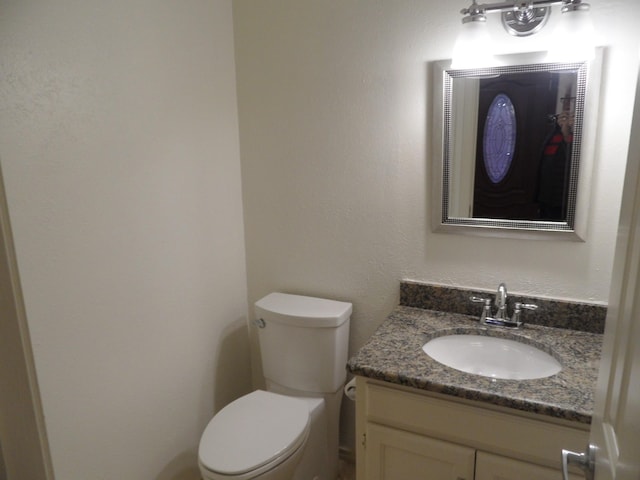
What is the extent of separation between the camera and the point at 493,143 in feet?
5.20

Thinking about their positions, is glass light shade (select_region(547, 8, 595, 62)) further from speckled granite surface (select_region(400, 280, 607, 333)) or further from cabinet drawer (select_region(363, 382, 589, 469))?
cabinet drawer (select_region(363, 382, 589, 469))

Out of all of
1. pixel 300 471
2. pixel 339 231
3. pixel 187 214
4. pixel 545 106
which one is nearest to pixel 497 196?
pixel 545 106

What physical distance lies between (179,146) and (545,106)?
1.33 metres

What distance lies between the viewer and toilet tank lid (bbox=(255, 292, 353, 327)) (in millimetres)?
1799

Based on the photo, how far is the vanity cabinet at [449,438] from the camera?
46.1 inches

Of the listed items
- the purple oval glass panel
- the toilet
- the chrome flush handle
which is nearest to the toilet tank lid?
the toilet

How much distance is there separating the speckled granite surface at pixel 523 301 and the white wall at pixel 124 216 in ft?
2.85

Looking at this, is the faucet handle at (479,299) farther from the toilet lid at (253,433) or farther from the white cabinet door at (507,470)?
the toilet lid at (253,433)

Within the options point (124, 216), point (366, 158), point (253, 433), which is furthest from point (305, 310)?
point (124, 216)

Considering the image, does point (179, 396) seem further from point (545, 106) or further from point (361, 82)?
point (545, 106)

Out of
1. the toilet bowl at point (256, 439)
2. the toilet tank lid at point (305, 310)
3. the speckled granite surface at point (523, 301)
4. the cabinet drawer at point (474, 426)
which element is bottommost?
the toilet bowl at point (256, 439)

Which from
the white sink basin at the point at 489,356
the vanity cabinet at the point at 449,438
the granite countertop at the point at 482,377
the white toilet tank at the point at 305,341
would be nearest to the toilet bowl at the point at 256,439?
the white toilet tank at the point at 305,341

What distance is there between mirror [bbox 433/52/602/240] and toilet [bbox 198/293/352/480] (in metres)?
0.65

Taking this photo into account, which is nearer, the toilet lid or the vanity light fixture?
the vanity light fixture
